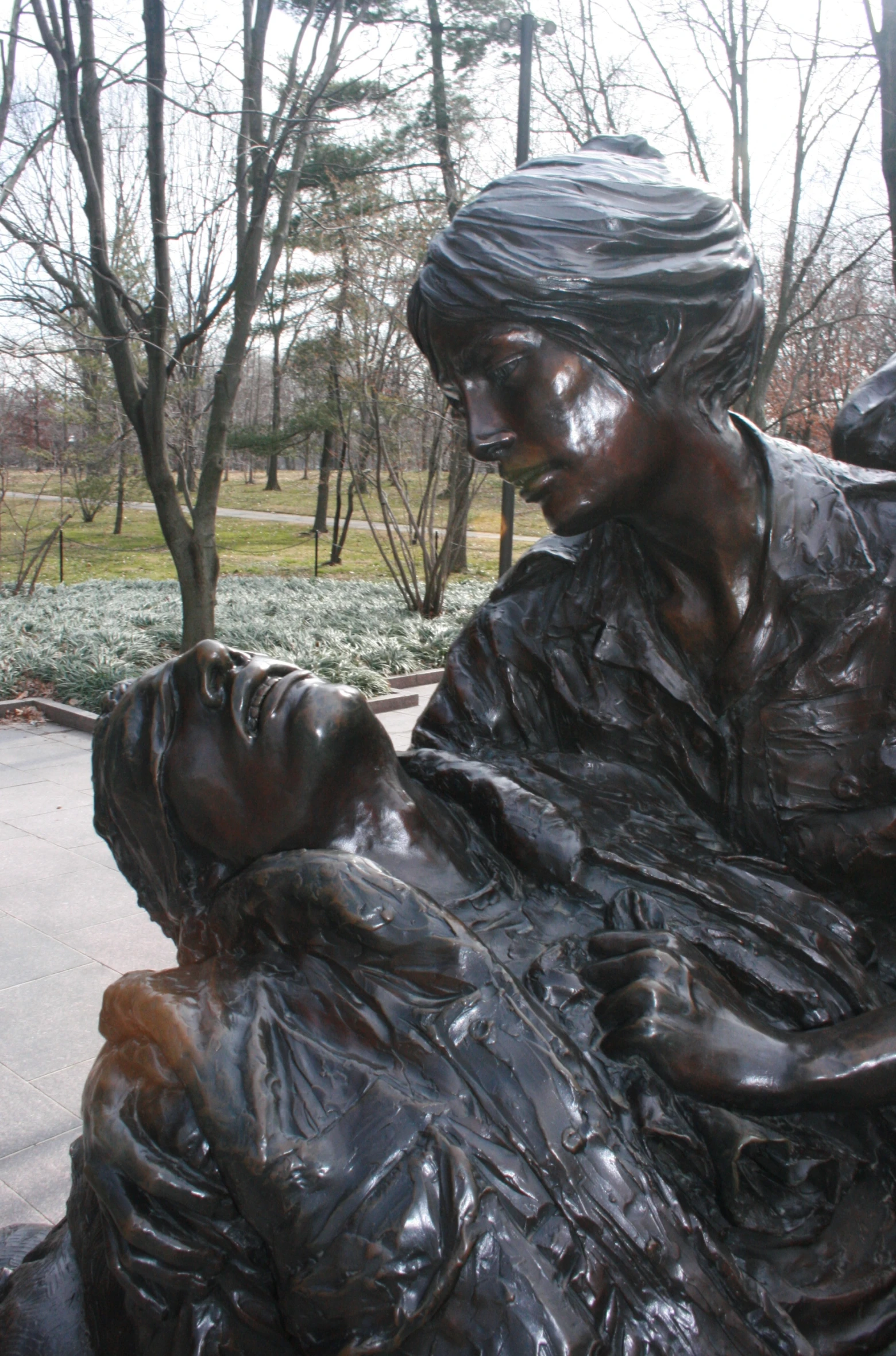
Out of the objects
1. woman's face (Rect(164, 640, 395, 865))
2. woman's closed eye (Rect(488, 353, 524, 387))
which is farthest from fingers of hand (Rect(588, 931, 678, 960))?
woman's closed eye (Rect(488, 353, 524, 387))

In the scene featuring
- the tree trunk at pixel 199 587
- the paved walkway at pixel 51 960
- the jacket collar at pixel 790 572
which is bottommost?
the paved walkway at pixel 51 960

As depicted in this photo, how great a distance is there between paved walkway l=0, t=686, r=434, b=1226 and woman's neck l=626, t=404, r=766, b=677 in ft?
7.84

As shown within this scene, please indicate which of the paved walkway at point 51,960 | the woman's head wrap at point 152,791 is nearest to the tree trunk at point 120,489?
the paved walkway at point 51,960

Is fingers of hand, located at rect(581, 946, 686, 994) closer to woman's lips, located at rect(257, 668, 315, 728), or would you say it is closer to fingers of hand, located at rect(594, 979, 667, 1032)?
fingers of hand, located at rect(594, 979, 667, 1032)

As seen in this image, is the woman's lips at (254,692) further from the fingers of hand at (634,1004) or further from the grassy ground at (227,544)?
the grassy ground at (227,544)

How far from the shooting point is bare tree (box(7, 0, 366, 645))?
7562 mm

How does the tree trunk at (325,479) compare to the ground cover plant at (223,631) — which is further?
the tree trunk at (325,479)

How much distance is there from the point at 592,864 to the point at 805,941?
387 mm

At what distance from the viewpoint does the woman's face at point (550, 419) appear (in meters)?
1.84

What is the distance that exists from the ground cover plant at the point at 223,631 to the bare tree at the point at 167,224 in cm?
106

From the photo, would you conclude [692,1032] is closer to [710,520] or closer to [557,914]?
[557,914]

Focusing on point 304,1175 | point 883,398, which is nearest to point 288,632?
point 883,398

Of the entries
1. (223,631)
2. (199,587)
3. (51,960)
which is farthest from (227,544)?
(51,960)

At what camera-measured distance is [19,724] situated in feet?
28.3
